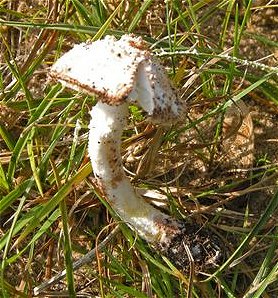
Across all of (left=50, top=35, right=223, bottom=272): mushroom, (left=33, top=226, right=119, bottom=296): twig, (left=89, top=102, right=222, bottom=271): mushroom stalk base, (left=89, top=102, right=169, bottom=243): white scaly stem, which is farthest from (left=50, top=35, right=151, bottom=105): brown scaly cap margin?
(left=33, top=226, right=119, bottom=296): twig

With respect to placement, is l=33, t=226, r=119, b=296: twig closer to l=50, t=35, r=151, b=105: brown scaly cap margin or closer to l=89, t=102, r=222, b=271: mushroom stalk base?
l=89, t=102, r=222, b=271: mushroom stalk base

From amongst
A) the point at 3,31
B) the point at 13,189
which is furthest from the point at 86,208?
the point at 3,31

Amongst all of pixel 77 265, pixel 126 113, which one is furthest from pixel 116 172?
pixel 77 265

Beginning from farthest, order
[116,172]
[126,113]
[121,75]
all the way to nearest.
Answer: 1. [116,172]
2. [126,113]
3. [121,75]

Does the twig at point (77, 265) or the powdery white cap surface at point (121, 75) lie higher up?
the powdery white cap surface at point (121, 75)

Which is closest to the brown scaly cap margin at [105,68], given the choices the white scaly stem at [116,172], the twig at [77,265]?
the white scaly stem at [116,172]

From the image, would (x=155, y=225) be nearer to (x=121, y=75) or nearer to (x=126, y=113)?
(x=126, y=113)

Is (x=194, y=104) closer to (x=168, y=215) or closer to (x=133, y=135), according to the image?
(x=133, y=135)

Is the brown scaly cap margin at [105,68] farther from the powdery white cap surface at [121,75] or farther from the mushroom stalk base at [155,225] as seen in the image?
the mushroom stalk base at [155,225]
